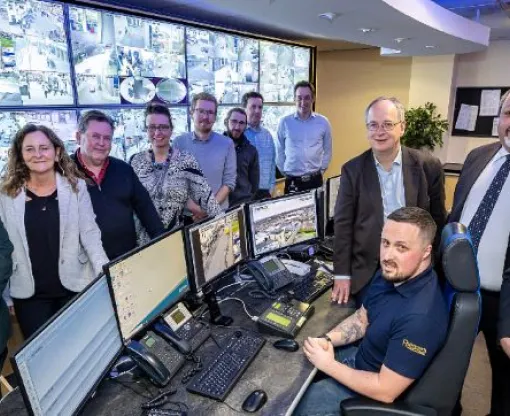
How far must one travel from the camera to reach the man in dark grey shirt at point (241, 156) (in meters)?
3.44

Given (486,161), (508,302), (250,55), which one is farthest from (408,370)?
(250,55)

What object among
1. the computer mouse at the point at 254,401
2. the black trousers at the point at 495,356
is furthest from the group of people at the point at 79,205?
the black trousers at the point at 495,356

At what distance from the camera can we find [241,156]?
137 inches

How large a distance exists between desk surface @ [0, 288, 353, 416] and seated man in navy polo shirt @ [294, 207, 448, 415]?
0.10m

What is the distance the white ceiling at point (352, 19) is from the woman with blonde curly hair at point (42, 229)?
1347mm

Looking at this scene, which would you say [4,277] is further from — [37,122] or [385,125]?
[385,125]

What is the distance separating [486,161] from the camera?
194 centimetres

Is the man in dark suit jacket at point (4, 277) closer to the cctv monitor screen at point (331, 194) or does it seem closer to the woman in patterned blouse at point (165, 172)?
the woman in patterned blouse at point (165, 172)

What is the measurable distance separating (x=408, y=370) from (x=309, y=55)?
5161mm

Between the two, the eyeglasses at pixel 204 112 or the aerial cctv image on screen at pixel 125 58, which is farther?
the aerial cctv image on screen at pixel 125 58

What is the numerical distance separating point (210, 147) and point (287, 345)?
5.76 feet

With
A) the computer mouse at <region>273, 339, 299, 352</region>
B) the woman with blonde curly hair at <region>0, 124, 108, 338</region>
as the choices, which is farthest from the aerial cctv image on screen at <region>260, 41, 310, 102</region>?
the computer mouse at <region>273, 339, 299, 352</region>

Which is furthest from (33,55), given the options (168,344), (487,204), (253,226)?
(487,204)

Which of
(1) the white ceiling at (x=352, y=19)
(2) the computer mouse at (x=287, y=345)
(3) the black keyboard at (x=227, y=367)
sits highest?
(1) the white ceiling at (x=352, y=19)
